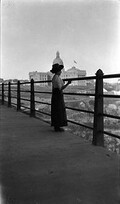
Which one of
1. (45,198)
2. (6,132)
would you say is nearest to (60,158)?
(45,198)

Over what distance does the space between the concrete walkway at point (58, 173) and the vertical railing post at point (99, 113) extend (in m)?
0.17

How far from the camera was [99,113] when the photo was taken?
12.9 feet

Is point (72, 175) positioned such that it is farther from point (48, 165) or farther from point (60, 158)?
Result: point (60, 158)

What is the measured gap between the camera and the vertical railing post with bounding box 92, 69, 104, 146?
3904mm

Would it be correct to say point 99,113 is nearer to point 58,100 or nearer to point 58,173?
point 58,100

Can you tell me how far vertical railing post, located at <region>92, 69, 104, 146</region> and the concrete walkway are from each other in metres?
0.17

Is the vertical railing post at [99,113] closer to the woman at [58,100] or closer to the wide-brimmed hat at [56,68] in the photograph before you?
the woman at [58,100]

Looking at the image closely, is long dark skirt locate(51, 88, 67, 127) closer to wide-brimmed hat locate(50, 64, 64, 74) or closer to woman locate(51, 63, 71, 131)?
woman locate(51, 63, 71, 131)

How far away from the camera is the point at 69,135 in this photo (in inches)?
187

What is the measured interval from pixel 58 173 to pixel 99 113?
1.51 metres

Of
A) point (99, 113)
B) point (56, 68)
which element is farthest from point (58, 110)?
point (99, 113)

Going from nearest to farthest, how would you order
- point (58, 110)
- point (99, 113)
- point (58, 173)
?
point (58, 173) < point (99, 113) < point (58, 110)

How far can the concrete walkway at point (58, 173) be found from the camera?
2.13 metres

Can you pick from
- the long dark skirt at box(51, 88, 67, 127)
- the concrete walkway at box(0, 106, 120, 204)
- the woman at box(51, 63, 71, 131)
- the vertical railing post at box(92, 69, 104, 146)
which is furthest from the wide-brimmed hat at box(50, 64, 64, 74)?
the concrete walkway at box(0, 106, 120, 204)
